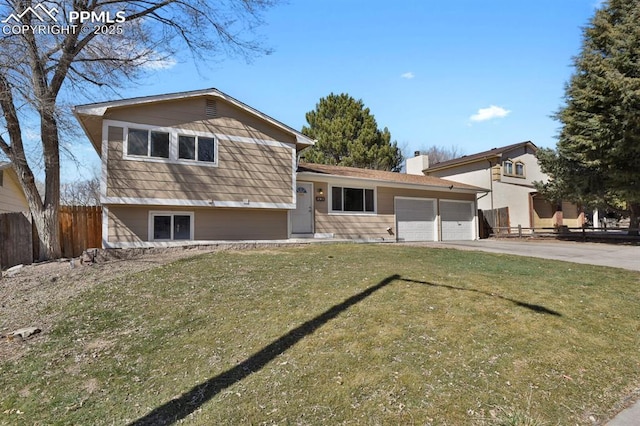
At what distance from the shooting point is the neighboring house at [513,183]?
2414 centimetres

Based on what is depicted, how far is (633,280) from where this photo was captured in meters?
7.88

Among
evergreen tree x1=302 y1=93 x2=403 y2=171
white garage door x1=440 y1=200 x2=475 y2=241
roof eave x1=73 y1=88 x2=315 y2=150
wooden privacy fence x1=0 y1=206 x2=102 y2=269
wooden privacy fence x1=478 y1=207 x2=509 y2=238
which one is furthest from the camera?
evergreen tree x1=302 y1=93 x2=403 y2=171

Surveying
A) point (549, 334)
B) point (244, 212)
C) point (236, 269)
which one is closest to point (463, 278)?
point (549, 334)

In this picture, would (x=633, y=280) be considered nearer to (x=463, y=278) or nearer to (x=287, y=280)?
(x=463, y=278)

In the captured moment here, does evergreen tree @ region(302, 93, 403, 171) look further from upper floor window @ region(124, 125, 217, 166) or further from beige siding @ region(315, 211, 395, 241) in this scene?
upper floor window @ region(124, 125, 217, 166)

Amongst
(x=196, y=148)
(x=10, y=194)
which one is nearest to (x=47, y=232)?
(x=196, y=148)

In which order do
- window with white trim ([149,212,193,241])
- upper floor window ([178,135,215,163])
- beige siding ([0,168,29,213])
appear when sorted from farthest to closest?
beige siding ([0,168,29,213]) → upper floor window ([178,135,215,163]) → window with white trim ([149,212,193,241])

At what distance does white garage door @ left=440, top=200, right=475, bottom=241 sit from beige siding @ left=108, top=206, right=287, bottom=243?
29.6 ft

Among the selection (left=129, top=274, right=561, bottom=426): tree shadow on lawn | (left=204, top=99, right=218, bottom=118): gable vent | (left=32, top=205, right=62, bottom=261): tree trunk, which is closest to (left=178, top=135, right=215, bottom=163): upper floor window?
(left=204, top=99, right=218, bottom=118): gable vent

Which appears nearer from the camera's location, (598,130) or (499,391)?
(499,391)

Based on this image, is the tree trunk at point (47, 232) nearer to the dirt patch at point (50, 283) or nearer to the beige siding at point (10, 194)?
the dirt patch at point (50, 283)

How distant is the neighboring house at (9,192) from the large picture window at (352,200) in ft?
49.6

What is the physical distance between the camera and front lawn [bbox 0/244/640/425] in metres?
3.27

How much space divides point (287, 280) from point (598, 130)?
622 inches
